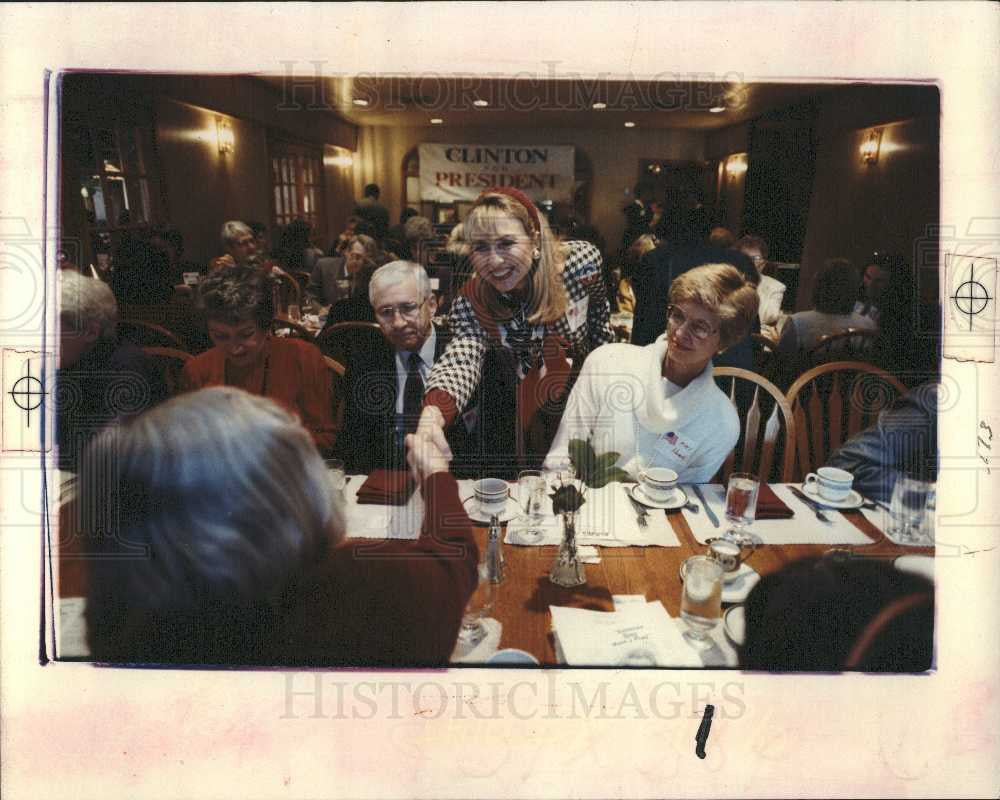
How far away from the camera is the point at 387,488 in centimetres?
131

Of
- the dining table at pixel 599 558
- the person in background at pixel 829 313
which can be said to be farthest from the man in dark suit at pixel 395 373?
the person in background at pixel 829 313

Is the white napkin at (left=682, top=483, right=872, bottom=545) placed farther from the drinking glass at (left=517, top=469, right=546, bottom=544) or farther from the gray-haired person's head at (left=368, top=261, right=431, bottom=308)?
the gray-haired person's head at (left=368, top=261, right=431, bottom=308)

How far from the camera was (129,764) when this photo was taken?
1.11 meters

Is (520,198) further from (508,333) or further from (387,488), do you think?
(387,488)

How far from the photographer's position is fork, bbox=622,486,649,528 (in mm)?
1251

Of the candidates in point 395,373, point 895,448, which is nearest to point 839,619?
point 895,448

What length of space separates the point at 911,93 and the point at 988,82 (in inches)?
4.6

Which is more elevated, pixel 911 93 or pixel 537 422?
pixel 911 93

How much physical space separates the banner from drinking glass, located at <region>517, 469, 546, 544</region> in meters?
1.38

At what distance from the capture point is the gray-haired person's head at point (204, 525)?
78 centimetres

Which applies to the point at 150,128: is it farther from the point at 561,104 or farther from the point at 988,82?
the point at 988,82

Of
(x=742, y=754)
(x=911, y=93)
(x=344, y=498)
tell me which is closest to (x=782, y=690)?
(x=742, y=754)

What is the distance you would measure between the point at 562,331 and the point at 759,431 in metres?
0.69

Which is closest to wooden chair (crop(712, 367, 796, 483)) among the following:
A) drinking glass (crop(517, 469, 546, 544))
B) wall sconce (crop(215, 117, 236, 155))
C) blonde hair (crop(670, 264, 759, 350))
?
blonde hair (crop(670, 264, 759, 350))
